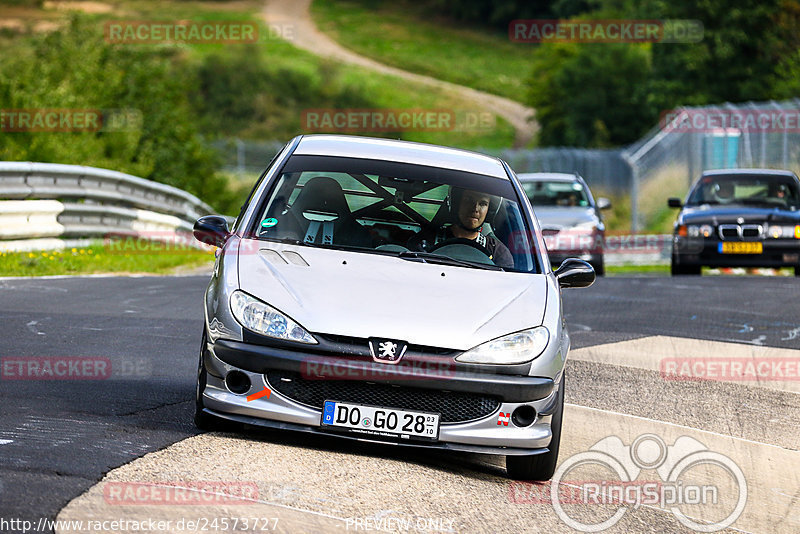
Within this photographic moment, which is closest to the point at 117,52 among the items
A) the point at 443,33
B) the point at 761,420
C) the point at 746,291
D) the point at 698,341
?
the point at 746,291

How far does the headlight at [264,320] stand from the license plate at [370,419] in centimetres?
34

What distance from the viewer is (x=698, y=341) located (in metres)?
11.4

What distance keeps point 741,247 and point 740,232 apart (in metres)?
0.22

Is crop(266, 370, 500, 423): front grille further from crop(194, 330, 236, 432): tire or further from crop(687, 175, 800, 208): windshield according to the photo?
crop(687, 175, 800, 208): windshield

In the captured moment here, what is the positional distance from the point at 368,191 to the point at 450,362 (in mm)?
1871

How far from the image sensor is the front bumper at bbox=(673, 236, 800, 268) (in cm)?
1947

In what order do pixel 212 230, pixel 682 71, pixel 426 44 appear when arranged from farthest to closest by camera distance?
pixel 426 44 < pixel 682 71 < pixel 212 230

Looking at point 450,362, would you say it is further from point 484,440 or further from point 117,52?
point 117,52

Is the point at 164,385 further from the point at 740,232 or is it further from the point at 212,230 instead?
the point at 740,232

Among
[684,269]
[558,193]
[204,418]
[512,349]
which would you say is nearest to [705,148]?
[558,193]

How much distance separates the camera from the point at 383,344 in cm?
605

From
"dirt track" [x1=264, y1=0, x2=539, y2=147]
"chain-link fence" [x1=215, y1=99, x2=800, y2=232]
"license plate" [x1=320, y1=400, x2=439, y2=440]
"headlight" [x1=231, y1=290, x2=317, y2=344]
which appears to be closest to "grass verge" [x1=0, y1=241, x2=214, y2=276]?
"headlight" [x1=231, y1=290, x2=317, y2=344]

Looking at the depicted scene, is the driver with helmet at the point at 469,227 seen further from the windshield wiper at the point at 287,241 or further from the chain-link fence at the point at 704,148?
the chain-link fence at the point at 704,148

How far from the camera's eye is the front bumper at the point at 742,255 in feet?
63.9
